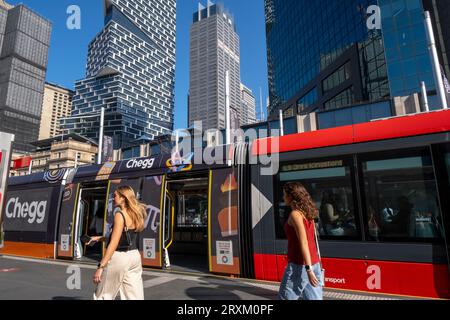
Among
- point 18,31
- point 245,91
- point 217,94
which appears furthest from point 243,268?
point 18,31

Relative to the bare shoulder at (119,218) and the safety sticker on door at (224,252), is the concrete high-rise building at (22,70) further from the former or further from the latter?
the bare shoulder at (119,218)

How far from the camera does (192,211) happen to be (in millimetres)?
12625

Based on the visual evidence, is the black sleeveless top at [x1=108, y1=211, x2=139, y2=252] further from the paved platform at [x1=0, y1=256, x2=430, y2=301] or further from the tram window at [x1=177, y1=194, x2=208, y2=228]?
the tram window at [x1=177, y1=194, x2=208, y2=228]

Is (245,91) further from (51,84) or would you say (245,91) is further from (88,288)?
(51,84)

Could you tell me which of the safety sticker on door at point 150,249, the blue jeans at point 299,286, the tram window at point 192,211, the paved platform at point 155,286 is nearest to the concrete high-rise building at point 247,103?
Result: the tram window at point 192,211

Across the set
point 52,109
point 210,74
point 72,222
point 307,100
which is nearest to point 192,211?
point 72,222

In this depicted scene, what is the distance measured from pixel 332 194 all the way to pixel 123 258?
3.74 meters

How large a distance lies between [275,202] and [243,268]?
1595 millimetres

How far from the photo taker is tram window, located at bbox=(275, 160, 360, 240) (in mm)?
5336

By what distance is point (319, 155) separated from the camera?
5.81 m

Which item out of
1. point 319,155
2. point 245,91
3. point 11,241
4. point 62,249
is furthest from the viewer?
point 245,91

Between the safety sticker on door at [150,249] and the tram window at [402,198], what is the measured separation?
5.05 metres

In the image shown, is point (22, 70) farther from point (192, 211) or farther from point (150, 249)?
point (150, 249)

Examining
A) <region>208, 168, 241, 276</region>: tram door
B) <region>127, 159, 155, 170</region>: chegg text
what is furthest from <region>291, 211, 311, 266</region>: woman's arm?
<region>127, 159, 155, 170</region>: chegg text
